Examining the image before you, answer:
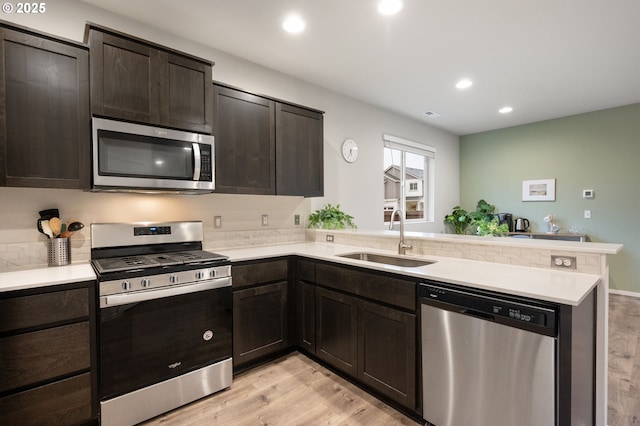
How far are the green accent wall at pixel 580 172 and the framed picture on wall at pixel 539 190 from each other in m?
0.07

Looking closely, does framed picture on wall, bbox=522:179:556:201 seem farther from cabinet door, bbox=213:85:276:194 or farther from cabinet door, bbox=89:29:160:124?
cabinet door, bbox=89:29:160:124

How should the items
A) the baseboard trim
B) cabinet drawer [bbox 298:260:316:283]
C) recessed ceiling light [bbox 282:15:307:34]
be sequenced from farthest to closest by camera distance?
the baseboard trim, cabinet drawer [bbox 298:260:316:283], recessed ceiling light [bbox 282:15:307:34]

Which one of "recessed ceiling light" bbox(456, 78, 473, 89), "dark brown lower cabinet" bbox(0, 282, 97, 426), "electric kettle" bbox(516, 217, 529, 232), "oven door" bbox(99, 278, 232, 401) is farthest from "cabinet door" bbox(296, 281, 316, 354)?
"electric kettle" bbox(516, 217, 529, 232)

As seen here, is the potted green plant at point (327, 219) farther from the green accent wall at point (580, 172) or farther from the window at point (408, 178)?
the green accent wall at point (580, 172)

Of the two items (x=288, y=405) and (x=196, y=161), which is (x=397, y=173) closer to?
(x=196, y=161)

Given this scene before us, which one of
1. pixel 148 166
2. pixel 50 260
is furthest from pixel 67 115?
pixel 50 260

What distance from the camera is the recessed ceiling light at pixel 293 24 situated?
2.42 meters

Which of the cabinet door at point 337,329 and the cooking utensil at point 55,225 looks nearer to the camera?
the cooking utensil at point 55,225

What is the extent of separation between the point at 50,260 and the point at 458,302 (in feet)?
8.37

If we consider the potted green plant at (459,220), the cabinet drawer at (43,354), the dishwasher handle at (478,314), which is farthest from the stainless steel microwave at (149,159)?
the potted green plant at (459,220)

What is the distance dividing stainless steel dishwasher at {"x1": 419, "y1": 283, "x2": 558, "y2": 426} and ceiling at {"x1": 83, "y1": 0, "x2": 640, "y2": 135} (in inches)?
83.0

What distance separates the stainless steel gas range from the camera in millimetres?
1796

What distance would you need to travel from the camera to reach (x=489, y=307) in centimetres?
150

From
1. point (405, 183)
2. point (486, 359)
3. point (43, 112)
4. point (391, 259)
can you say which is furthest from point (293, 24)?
point (405, 183)
